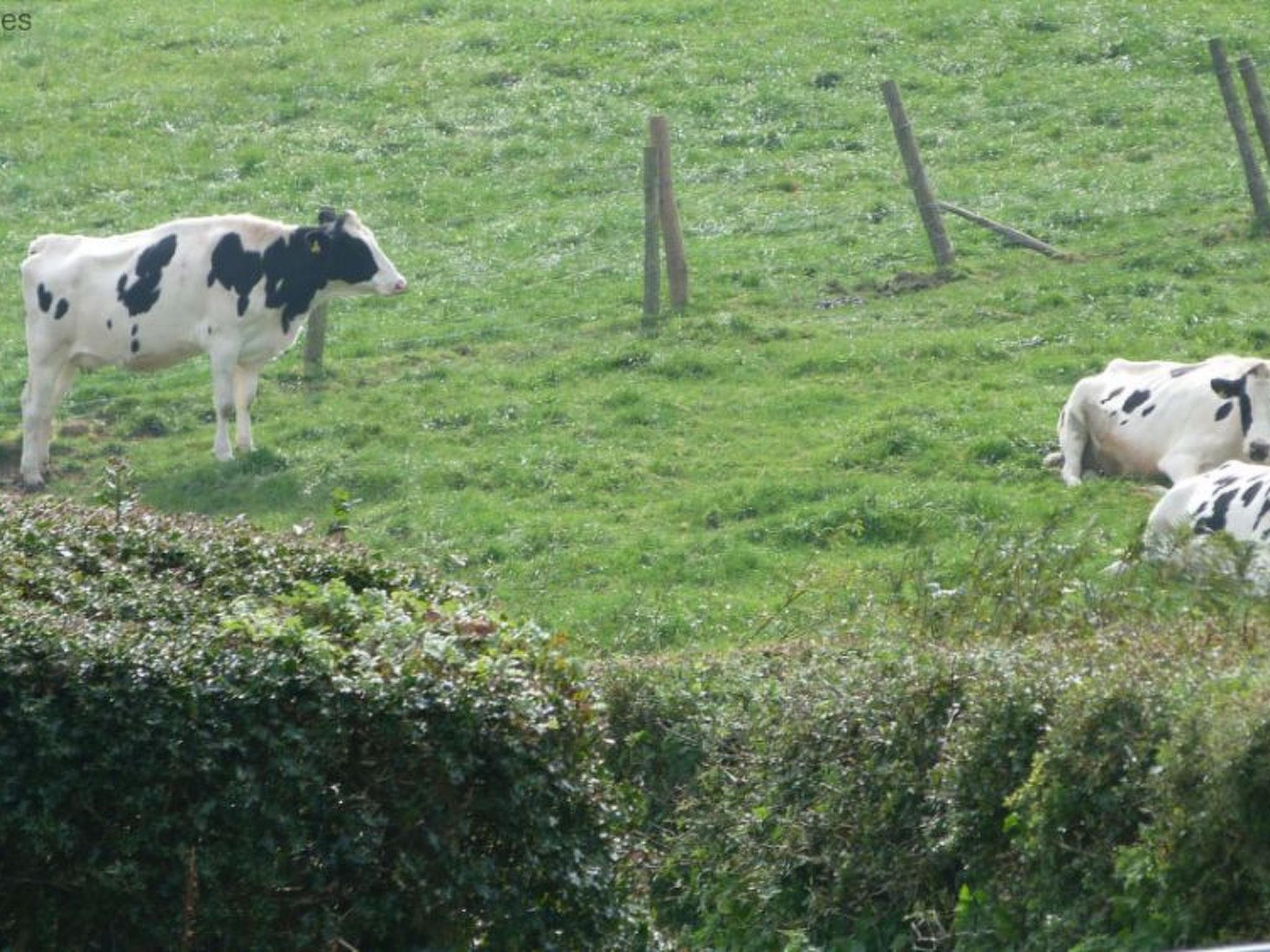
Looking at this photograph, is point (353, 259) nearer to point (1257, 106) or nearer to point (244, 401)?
point (244, 401)

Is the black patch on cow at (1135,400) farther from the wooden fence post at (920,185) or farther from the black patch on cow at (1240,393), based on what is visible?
the wooden fence post at (920,185)

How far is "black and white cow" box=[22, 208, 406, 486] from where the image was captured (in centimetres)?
2181

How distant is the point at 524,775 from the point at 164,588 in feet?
5.74

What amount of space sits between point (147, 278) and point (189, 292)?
1.74 feet

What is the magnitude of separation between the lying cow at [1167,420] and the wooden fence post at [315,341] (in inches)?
333

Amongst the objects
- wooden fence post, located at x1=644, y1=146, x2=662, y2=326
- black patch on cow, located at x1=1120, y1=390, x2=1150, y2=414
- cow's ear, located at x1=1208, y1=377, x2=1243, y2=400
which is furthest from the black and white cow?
cow's ear, located at x1=1208, y1=377, x2=1243, y2=400

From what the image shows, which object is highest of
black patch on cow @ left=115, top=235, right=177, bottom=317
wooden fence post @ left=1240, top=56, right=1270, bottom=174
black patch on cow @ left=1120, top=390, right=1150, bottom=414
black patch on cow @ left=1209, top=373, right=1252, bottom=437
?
→ wooden fence post @ left=1240, top=56, right=1270, bottom=174

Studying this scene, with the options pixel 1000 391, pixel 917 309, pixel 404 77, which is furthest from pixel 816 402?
pixel 404 77

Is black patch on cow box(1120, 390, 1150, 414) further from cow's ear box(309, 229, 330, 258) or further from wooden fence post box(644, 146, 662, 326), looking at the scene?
cow's ear box(309, 229, 330, 258)

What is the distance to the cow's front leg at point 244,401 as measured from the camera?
67.5 ft

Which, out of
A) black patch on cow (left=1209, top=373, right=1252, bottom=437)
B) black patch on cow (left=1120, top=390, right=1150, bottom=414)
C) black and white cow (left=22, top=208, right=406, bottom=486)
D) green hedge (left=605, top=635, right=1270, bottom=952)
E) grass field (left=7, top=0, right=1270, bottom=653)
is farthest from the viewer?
black and white cow (left=22, top=208, right=406, bottom=486)

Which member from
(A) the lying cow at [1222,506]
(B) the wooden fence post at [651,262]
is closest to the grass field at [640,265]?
(B) the wooden fence post at [651,262]

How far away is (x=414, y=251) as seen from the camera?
90.9 feet

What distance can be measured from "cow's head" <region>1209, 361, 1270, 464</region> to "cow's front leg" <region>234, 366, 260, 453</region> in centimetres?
913
